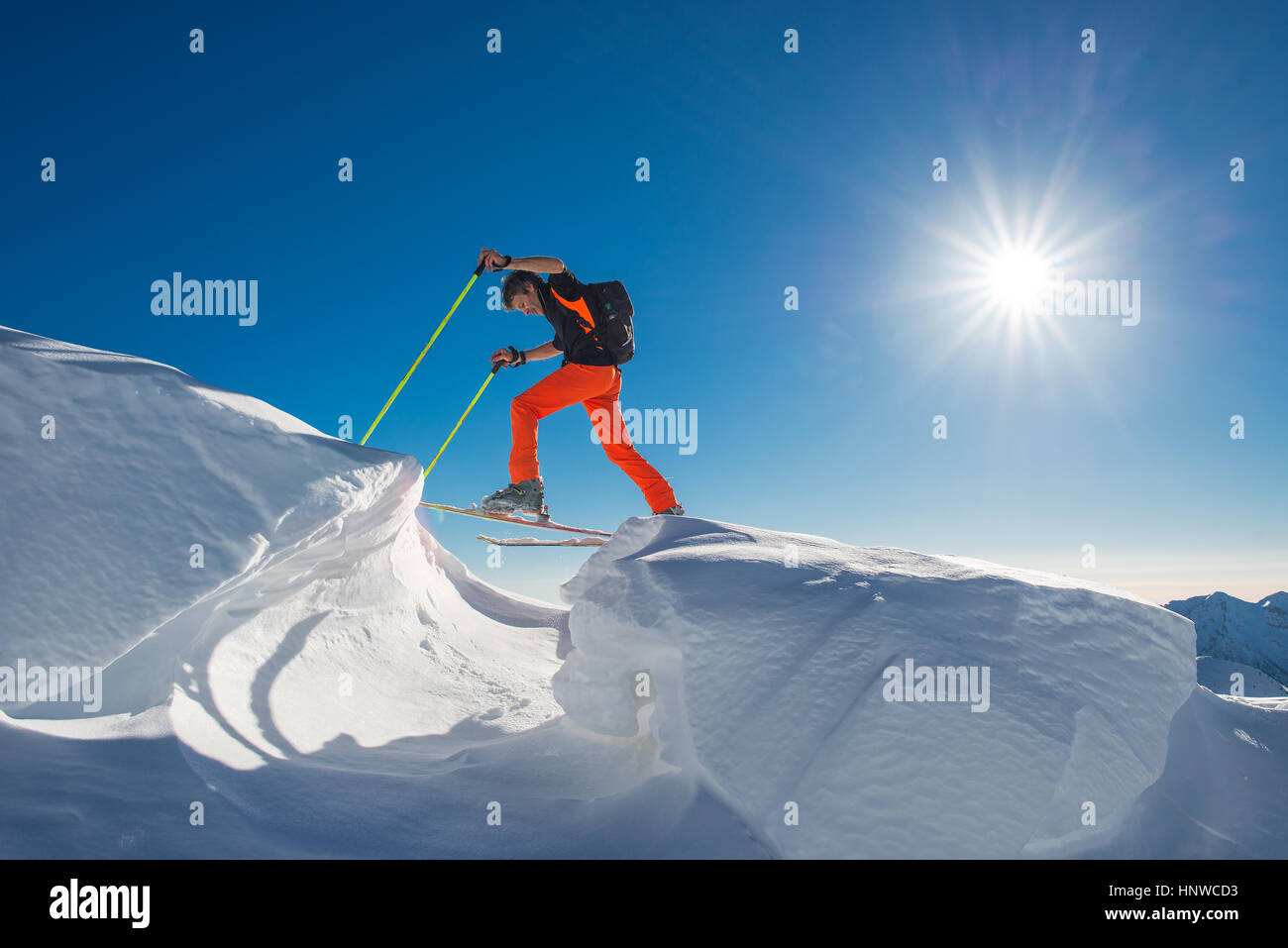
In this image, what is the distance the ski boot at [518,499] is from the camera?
5.33 metres

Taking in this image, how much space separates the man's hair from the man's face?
0.03m

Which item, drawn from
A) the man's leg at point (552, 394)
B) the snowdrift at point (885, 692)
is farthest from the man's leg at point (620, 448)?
the snowdrift at point (885, 692)

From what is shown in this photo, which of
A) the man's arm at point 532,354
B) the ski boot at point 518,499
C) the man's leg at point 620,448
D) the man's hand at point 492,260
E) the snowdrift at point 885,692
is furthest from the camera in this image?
the man's arm at point 532,354

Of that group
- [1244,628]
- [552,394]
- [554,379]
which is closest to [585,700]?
[552,394]

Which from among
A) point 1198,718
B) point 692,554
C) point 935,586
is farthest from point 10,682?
point 1198,718

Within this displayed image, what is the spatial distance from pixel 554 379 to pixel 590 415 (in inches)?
21.9

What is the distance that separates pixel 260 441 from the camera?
3.85m

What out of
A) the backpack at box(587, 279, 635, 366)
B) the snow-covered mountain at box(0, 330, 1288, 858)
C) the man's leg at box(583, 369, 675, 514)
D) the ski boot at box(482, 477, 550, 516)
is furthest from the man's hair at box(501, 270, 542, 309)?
the snow-covered mountain at box(0, 330, 1288, 858)

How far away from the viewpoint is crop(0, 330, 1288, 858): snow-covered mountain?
242 cm

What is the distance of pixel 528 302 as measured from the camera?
525 centimetres

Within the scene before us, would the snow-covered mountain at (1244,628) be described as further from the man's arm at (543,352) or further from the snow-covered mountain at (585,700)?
the man's arm at (543,352)

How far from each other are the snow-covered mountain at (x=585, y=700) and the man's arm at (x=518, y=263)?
198cm
